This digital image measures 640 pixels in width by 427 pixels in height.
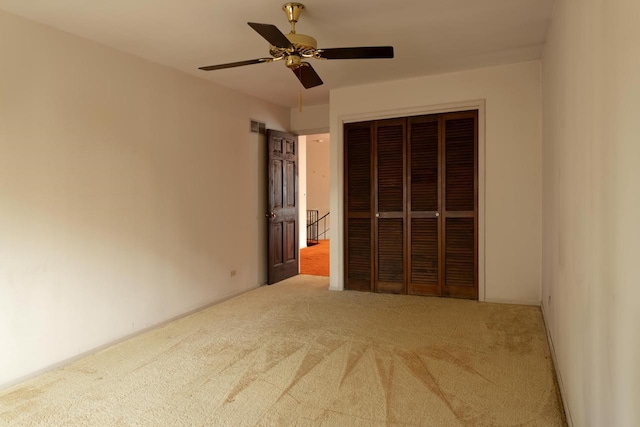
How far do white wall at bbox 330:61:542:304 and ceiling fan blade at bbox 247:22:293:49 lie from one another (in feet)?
8.58

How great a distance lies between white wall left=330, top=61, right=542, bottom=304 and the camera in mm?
4395

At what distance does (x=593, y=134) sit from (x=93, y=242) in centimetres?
353

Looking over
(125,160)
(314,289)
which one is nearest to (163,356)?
(125,160)

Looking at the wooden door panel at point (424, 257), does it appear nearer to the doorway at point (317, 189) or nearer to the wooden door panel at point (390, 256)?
the wooden door panel at point (390, 256)

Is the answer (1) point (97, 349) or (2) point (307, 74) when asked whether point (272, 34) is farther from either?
(1) point (97, 349)

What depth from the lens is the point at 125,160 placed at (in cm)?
376

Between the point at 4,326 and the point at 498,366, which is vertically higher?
the point at 4,326

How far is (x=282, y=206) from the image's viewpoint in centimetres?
605

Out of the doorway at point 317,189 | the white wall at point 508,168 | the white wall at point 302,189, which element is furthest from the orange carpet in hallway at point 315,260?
the white wall at point 508,168

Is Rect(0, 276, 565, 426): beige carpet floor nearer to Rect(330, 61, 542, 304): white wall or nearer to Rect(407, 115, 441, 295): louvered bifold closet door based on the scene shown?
Rect(330, 61, 542, 304): white wall

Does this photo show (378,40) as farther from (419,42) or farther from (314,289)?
(314,289)

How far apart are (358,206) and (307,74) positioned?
2461 millimetres

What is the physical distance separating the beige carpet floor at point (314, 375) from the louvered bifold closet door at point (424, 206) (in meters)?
0.74

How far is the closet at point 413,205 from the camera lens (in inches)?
187
